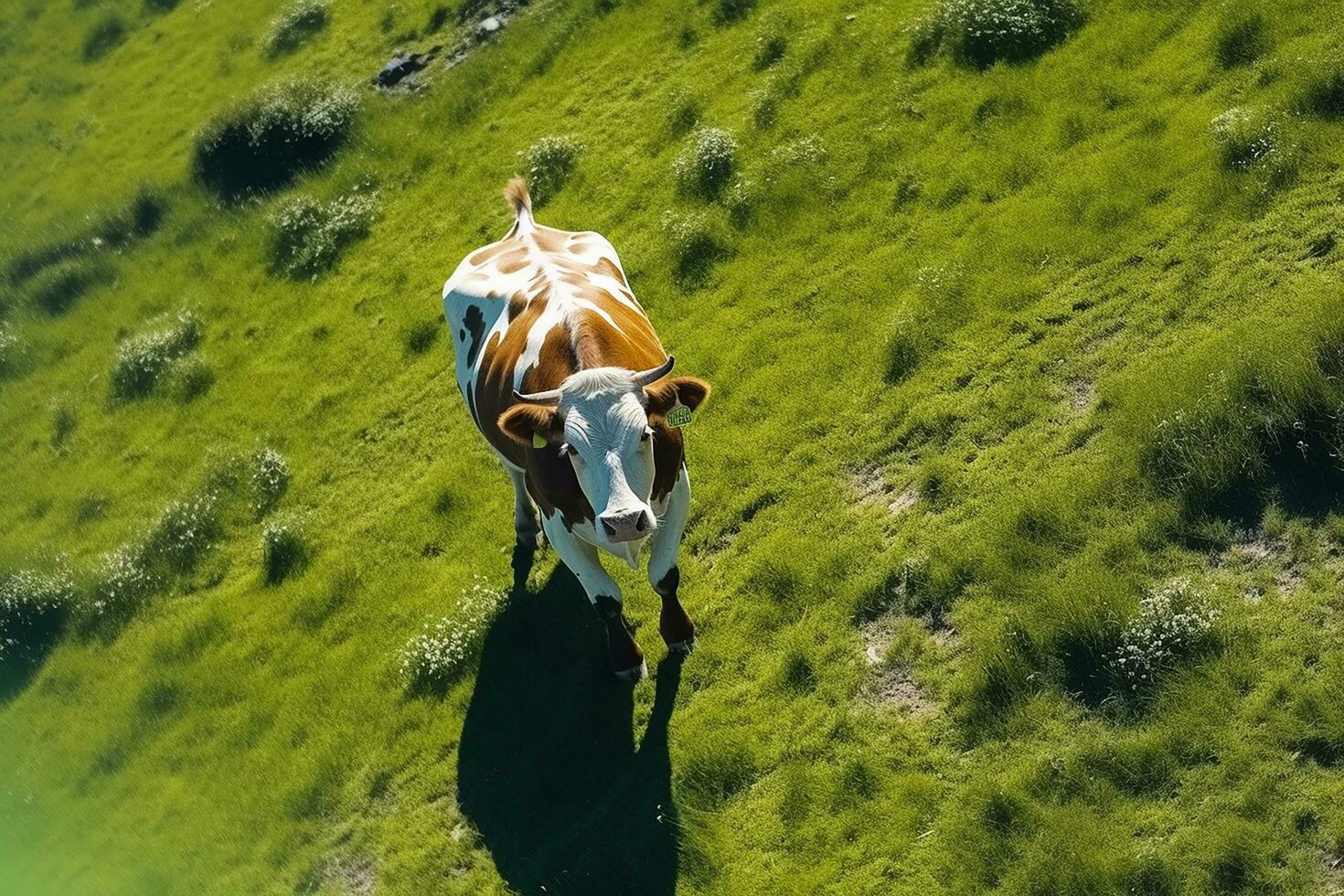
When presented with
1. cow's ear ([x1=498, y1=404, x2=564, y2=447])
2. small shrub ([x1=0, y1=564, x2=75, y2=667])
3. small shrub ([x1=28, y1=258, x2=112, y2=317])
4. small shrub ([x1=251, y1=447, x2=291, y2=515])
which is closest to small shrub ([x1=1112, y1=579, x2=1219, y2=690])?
cow's ear ([x1=498, y1=404, x2=564, y2=447])

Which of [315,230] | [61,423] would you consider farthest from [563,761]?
[61,423]

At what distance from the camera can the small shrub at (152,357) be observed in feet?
57.3

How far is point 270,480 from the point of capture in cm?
1472

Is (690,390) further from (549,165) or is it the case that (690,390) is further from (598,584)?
(549,165)

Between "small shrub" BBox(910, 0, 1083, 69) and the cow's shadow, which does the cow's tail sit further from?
"small shrub" BBox(910, 0, 1083, 69)

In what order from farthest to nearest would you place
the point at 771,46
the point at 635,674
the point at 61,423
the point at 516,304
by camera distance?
1. the point at 61,423
2. the point at 771,46
3. the point at 516,304
4. the point at 635,674

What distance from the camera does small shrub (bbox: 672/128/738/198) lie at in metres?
14.9

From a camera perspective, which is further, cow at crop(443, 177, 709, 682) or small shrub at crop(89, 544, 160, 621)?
small shrub at crop(89, 544, 160, 621)

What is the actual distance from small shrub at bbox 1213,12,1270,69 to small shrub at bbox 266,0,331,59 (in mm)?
16770

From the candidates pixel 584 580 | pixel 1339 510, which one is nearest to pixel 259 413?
pixel 584 580

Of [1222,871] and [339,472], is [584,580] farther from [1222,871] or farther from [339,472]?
[339,472]

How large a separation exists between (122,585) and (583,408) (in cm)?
911

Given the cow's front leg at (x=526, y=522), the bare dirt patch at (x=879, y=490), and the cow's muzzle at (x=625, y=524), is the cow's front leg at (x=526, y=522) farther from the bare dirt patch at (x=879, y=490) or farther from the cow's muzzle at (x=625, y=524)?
the cow's muzzle at (x=625, y=524)

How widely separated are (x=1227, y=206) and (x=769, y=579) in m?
5.67
